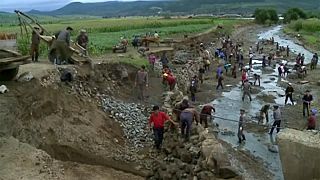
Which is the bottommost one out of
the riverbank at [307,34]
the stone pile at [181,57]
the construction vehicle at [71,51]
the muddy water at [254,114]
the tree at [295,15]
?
the muddy water at [254,114]

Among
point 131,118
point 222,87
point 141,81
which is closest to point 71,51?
point 141,81

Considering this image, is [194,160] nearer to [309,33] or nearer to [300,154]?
[300,154]

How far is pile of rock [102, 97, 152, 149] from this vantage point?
18984mm

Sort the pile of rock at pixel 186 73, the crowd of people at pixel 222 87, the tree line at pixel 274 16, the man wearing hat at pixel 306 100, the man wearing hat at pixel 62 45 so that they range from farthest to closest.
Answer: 1. the tree line at pixel 274 16
2. the pile of rock at pixel 186 73
3. the man wearing hat at pixel 306 100
4. the man wearing hat at pixel 62 45
5. the crowd of people at pixel 222 87

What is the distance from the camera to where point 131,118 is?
20438 millimetres

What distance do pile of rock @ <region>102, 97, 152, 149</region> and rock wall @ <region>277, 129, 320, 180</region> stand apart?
244 inches

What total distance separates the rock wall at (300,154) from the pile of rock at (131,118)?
244 inches

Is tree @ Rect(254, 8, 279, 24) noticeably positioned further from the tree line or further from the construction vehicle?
the construction vehicle

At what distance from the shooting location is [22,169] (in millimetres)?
12625

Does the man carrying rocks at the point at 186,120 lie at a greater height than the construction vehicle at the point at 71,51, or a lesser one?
lesser

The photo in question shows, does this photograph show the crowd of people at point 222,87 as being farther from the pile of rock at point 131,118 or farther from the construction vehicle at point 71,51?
the construction vehicle at point 71,51

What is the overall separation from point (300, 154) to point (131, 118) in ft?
28.1

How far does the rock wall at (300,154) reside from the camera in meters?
13.8

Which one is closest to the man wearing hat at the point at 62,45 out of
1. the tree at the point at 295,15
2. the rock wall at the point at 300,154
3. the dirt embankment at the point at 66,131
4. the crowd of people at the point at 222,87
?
the dirt embankment at the point at 66,131
